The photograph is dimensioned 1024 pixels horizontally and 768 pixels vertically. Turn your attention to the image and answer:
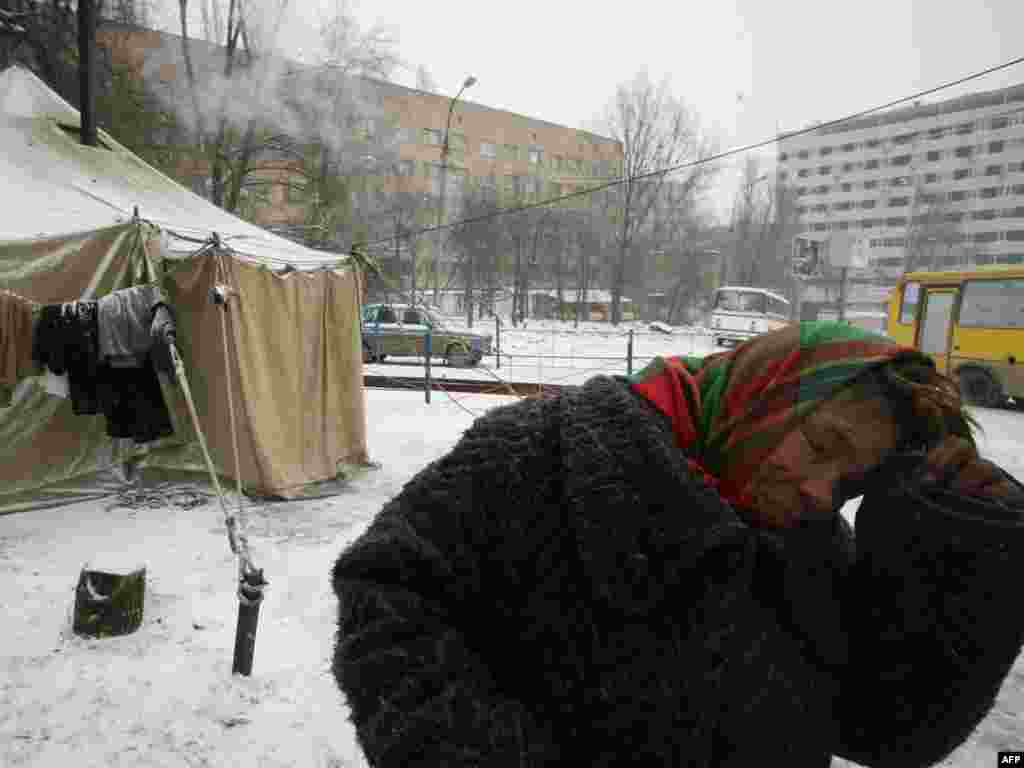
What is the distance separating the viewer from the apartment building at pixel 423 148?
48.6 feet

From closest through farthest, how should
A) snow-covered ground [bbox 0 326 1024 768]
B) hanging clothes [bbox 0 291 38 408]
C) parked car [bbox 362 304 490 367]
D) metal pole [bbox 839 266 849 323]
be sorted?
snow-covered ground [bbox 0 326 1024 768] → metal pole [bbox 839 266 849 323] → hanging clothes [bbox 0 291 38 408] → parked car [bbox 362 304 490 367]

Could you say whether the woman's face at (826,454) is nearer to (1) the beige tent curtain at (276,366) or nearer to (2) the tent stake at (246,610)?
(2) the tent stake at (246,610)

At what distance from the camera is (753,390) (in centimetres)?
89

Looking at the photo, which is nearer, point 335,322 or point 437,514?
point 437,514

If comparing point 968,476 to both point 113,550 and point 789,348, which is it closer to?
point 789,348

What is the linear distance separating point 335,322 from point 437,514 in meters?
6.01

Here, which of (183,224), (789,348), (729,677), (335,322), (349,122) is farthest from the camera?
(349,122)

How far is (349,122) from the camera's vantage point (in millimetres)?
20875

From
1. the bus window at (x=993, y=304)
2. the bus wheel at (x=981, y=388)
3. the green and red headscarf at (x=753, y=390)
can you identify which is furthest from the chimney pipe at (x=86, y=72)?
the bus window at (x=993, y=304)

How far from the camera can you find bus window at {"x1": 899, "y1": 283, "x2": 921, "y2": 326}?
1326 cm

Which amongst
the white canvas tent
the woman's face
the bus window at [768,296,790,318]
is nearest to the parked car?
the white canvas tent

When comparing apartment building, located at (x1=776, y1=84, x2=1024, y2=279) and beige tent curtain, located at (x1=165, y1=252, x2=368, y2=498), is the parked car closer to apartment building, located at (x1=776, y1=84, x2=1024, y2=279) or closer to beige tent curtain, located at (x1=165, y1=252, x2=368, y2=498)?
apartment building, located at (x1=776, y1=84, x2=1024, y2=279)

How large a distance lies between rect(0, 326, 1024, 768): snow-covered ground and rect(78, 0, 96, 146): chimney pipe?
3.97 meters

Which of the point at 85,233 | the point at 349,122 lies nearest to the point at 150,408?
the point at 85,233
